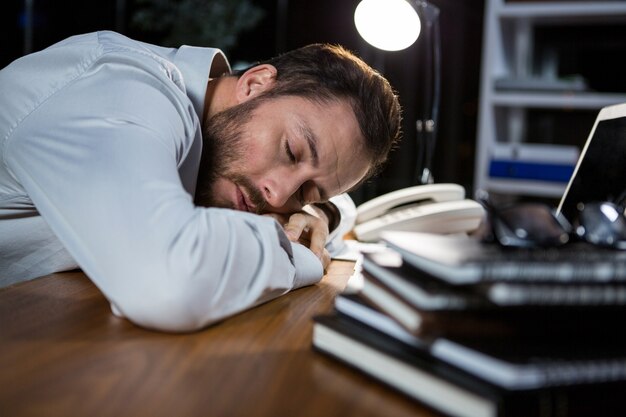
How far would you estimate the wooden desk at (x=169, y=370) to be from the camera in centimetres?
52

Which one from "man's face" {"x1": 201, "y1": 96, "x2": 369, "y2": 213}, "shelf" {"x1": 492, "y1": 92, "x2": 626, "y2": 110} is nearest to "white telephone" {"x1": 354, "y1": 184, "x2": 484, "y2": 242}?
"man's face" {"x1": 201, "y1": 96, "x2": 369, "y2": 213}

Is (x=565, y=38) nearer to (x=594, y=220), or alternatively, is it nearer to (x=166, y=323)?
(x=594, y=220)

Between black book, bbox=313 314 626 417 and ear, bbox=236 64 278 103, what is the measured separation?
0.80 meters

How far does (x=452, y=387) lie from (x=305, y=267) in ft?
1.50

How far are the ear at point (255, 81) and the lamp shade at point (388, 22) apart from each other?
1.39 ft

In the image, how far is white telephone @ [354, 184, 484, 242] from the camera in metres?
1.57

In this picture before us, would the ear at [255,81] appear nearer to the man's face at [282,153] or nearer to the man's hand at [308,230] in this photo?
the man's face at [282,153]

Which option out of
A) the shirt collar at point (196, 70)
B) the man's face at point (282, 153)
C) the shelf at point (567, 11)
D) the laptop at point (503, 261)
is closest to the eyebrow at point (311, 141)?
the man's face at point (282, 153)

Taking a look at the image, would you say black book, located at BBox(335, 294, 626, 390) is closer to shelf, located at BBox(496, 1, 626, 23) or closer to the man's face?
the man's face

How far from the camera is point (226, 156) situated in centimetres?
120

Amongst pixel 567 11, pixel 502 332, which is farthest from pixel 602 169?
pixel 567 11

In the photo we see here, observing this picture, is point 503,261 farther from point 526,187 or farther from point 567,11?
point 567,11

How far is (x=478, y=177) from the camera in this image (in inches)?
116

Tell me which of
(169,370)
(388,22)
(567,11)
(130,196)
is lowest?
(169,370)
